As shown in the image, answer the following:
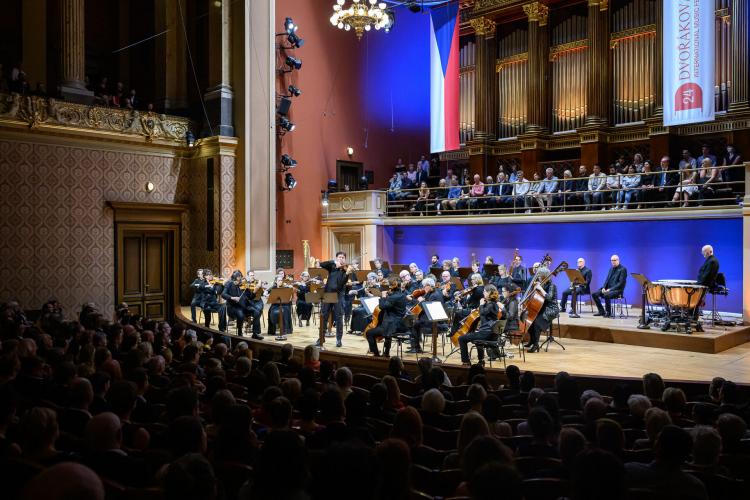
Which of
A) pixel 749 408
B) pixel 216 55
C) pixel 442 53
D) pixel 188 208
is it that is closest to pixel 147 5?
pixel 216 55

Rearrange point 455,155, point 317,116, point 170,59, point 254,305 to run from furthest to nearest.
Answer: point 455,155 < point 317,116 < point 170,59 < point 254,305

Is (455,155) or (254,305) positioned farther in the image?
(455,155)

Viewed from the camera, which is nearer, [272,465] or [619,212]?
[272,465]

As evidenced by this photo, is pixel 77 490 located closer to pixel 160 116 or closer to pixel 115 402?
pixel 115 402

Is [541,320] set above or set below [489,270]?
below

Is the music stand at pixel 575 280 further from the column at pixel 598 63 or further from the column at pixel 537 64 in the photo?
the column at pixel 537 64

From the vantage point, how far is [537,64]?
58.6ft

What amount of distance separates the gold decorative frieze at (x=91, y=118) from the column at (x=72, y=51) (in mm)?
465

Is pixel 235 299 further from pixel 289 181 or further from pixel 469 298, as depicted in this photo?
pixel 289 181

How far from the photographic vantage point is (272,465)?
2406mm

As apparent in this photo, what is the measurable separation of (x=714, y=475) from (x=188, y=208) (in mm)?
14396

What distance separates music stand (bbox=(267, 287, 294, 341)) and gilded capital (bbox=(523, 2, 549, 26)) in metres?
11.9

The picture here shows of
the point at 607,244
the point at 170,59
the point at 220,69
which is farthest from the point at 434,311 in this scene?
the point at 170,59

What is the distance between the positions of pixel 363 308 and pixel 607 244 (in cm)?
621
